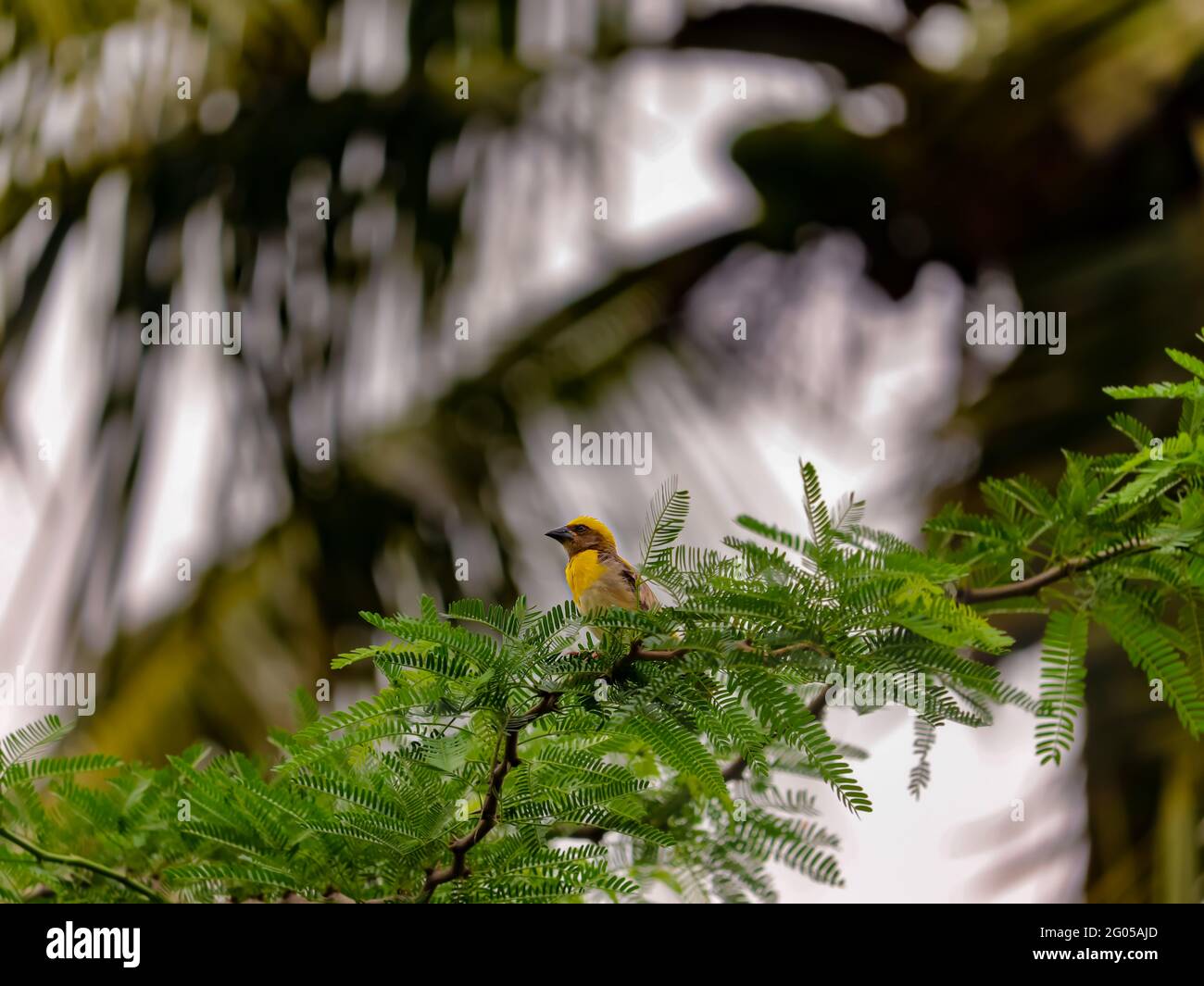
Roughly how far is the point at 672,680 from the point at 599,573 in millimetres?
843

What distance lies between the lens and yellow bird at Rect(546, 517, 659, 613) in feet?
6.91

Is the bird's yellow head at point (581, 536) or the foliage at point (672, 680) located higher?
the bird's yellow head at point (581, 536)

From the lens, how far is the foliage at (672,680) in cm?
153

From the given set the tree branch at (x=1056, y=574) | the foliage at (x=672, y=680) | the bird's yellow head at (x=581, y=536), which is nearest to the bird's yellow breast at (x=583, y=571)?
the bird's yellow head at (x=581, y=536)

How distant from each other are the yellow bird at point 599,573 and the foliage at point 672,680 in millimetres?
244

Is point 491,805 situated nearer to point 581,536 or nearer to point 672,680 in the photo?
point 672,680

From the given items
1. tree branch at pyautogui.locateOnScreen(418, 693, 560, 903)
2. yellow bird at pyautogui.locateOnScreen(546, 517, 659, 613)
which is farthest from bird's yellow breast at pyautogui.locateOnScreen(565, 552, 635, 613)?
tree branch at pyautogui.locateOnScreen(418, 693, 560, 903)

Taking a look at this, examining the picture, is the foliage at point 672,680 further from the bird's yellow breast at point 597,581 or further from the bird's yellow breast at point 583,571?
the bird's yellow breast at point 583,571

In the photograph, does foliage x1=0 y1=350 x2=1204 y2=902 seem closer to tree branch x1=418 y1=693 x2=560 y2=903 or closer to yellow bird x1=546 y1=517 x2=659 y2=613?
tree branch x1=418 y1=693 x2=560 y2=903

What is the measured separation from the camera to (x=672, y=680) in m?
1.54

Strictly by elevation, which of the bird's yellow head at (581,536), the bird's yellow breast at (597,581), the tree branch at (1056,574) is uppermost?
the bird's yellow head at (581,536)

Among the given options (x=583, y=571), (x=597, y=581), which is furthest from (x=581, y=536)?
(x=597, y=581)
